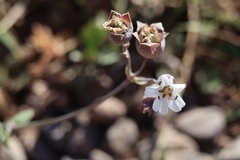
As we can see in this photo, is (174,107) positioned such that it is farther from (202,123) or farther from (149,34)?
(202,123)

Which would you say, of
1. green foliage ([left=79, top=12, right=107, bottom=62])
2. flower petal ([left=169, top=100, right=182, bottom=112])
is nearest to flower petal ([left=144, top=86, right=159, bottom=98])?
flower petal ([left=169, top=100, right=182, bottom=112])

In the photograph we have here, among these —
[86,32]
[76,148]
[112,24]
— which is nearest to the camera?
[112,24]

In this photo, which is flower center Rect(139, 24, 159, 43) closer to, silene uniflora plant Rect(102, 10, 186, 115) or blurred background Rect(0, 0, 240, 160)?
silene uniflora plant Rect(102, 10, 186, 115)

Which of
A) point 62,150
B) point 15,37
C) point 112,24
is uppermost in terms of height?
point 112,24

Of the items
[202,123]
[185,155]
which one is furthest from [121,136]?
[202,123]

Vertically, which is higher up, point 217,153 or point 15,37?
point 15,37

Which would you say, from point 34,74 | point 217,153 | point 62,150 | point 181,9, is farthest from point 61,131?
point 181,9

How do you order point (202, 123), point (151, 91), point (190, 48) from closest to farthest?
point (151, 91) < point (202, 123) < point (190, 48)

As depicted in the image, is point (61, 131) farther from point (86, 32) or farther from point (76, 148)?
point (86, 32)
